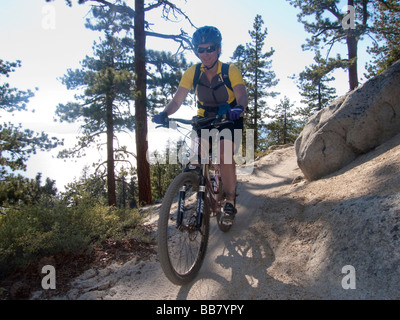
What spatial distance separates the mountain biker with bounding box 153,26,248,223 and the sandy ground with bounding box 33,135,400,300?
64 centimetres

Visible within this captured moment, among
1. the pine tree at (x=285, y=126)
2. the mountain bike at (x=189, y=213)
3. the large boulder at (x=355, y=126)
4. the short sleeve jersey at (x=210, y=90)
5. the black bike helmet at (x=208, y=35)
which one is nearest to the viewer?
the mountain bike at (x=189, y=213)

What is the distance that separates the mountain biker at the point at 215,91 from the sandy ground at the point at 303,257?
64 centimetres

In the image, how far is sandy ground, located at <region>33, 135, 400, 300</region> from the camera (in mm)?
2318

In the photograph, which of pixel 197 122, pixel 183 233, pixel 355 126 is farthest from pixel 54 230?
pixel 355 126

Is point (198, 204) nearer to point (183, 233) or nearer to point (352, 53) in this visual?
point (183, 233)

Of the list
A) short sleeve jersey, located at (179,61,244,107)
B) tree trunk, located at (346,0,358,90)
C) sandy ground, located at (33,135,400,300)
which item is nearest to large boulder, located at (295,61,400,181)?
sandy ground, located at (33,135,400,300)

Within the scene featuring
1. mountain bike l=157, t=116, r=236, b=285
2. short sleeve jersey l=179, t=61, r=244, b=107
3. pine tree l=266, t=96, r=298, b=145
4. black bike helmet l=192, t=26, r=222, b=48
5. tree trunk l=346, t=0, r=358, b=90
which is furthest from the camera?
pine tree l=266, t=96, r=298, b=145

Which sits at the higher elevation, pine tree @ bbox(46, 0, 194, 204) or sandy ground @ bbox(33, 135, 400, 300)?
pine tree @ bbox(46, 0, 194, 204)

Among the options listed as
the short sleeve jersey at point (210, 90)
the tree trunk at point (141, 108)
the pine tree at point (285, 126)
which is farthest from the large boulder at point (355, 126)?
the pine tree at point (285, 126)

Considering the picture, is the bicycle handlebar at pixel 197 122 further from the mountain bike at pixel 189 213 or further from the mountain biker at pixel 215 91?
the mountain biker at pixel 215 91

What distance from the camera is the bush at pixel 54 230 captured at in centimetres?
293

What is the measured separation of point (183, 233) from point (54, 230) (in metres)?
1.75

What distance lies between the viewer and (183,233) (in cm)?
309

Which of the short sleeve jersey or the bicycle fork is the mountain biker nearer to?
the short sleeve jersey
